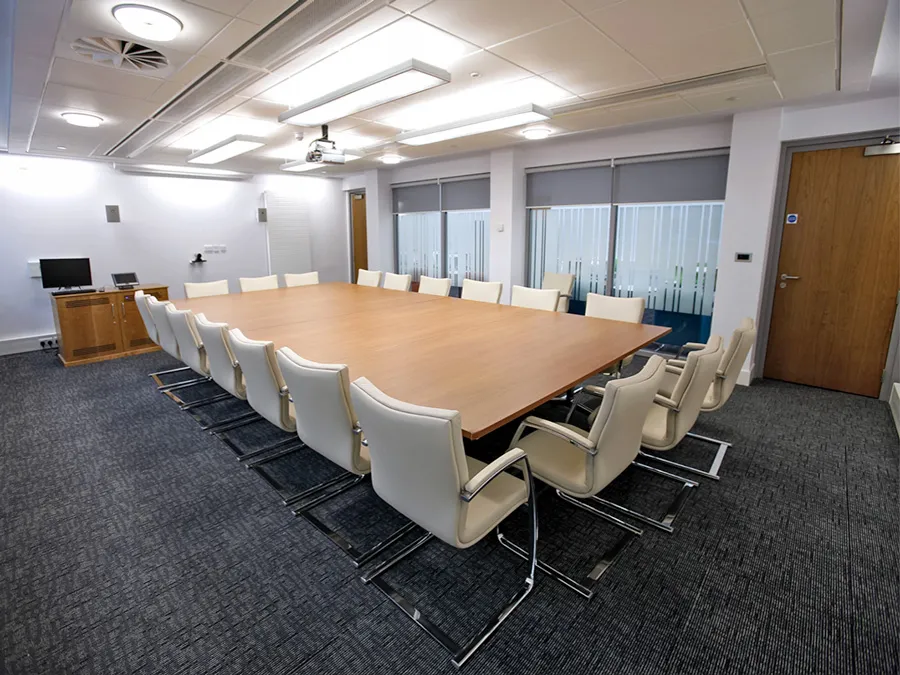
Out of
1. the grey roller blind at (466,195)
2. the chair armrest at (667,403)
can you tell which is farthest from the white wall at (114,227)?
the chair armrest at (667,403)

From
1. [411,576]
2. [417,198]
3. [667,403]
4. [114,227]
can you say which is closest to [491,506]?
[411,576]

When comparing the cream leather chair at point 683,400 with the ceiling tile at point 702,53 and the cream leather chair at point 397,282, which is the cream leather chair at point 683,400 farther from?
the cream leather chair at point 397,282

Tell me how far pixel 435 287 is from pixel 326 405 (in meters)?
3.78

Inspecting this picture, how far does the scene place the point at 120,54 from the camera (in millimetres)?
2688

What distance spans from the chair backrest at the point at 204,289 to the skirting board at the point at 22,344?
7.88 ft

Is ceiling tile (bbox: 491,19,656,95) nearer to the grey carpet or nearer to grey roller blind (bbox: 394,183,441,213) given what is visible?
the grey carpet

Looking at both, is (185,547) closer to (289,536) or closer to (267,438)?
(289,536)

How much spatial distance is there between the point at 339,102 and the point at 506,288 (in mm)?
3848

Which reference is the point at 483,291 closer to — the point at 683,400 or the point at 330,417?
the point at 683,400

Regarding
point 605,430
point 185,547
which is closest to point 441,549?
point 605,430

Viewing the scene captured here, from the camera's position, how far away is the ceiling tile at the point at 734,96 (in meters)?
3.45

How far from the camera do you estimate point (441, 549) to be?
7.41 feet

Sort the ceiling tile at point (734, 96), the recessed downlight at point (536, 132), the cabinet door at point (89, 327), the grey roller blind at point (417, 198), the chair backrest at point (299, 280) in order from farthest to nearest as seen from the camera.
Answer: the grey roller blind at point (417, 198)
the chair backrest at point (299, 280)
the cabinet door at point (89, 327)
the recessed downlight at point (536, 132)
the ceiling tile at point (734, 96)

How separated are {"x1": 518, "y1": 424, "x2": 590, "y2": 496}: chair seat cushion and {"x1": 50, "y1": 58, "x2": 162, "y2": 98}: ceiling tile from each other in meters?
3.48
